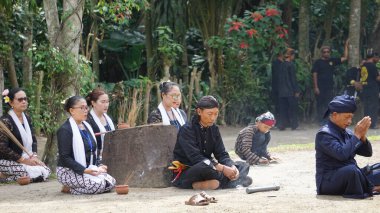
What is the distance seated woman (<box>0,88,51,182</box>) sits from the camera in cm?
1140

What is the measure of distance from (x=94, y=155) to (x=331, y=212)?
11.0ft

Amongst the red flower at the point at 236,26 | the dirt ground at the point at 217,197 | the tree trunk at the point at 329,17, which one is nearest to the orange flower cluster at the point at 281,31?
the red flower at the point at 236,26

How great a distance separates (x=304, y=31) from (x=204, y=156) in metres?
11.1

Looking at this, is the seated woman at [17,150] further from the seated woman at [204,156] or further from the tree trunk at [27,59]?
the tree trunk at [27,59]

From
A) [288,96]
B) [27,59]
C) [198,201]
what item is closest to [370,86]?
[288,96]

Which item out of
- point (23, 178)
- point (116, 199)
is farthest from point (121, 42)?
point (116, 199)

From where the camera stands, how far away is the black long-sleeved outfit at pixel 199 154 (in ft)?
32.3

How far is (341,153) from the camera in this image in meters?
8.63

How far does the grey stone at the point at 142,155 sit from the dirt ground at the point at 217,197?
186mm

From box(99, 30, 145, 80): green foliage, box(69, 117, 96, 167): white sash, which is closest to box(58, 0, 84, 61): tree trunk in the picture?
box(69, 117, 96, 167): white sash

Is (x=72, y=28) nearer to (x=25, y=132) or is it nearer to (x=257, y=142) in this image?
(x=25, y=132)

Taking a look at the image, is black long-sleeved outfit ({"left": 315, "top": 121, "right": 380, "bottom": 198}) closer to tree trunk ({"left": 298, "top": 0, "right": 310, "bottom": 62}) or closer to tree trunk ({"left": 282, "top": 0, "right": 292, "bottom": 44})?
tree trunk ({"left": 298, "top": 0, "right": 310, "bottom": 62})

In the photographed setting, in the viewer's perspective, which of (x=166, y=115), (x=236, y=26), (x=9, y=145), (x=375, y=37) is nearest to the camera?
(x=166, y=115)

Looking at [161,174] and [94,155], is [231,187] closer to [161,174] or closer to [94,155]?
[161,174]
